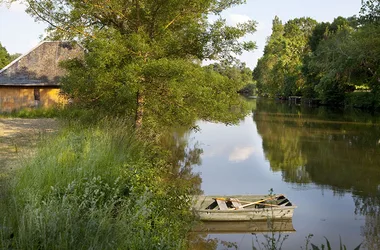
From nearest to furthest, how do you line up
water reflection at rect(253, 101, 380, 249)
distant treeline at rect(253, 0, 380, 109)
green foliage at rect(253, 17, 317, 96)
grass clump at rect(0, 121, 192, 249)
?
grass clump at rect(0, 121, 192, 249)
water reflection at rect(253, 101, 380, 249)
distant treeline at rect(253, 0, 380, 109)
green foliage at rect(253, 17, 317, 96)

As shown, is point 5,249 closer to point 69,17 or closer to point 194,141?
point 69,17

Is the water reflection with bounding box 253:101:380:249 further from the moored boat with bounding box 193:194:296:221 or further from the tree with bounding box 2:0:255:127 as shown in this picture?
the tree with bounding box 2:0:255:127

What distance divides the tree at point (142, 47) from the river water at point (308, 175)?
2733 mm

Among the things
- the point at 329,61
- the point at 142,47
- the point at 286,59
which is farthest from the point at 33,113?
the point at 286,59

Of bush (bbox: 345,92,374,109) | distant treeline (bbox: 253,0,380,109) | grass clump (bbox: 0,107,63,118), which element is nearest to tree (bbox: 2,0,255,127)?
grass clump (bbox: 0,107,63,118)

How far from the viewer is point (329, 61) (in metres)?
46.9

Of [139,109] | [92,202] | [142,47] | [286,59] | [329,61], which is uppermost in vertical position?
[286,59]

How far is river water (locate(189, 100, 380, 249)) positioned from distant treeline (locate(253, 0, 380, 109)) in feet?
26.6

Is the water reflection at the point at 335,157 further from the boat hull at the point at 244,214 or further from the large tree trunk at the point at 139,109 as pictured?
the large tree trunk at the point at 139,109

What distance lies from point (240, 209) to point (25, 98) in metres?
21.2

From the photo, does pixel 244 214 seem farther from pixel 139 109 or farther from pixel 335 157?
pixel 335 157

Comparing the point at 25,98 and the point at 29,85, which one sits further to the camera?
the point at 25,98

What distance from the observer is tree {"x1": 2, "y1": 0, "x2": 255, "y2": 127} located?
1202 centimetres

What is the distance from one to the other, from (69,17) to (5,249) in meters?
10.7
